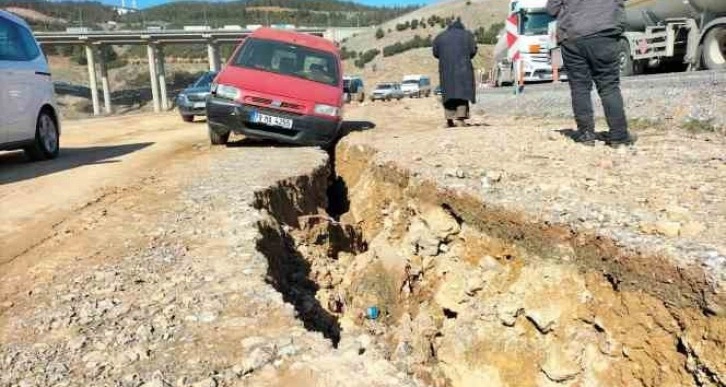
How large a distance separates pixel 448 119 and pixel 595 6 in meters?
4.44

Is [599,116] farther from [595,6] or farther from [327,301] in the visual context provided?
[327,301]

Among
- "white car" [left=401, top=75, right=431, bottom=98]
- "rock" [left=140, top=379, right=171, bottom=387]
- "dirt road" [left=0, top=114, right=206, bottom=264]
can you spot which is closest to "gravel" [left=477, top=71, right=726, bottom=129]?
"dirt road" [left=0, top=114, right=206, bottom=264]

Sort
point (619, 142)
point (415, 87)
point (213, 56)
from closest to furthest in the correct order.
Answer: point (619, 142), point (415, 87), point (213, 56)

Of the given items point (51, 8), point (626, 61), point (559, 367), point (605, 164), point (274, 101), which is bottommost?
point (559, 367)

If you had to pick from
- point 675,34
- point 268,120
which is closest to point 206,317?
point 268,120

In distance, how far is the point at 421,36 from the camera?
68.0 m

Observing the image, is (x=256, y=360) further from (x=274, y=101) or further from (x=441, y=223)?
(x=274, y=101)

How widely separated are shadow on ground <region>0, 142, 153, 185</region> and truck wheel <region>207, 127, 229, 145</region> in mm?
1337

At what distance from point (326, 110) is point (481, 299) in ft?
16.1

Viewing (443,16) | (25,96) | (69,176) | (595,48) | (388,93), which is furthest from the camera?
(443,16)

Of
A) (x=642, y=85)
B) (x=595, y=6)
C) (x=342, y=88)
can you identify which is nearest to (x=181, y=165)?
(x=342, y=88)

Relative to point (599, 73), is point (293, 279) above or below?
below

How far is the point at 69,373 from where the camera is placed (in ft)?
8.79

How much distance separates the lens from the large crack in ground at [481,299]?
137 inches
